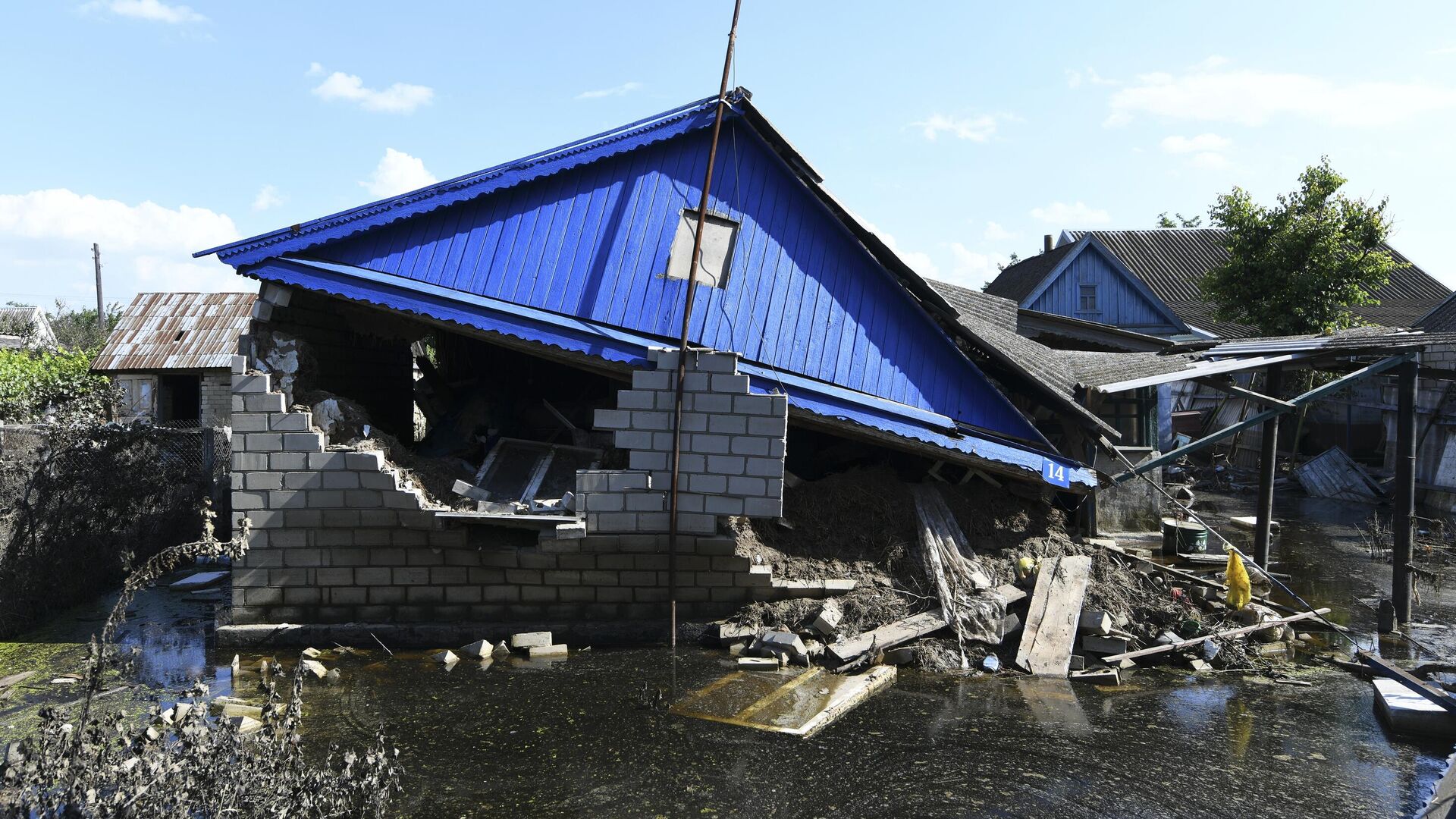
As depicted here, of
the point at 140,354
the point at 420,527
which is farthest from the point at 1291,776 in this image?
the point at 140,354

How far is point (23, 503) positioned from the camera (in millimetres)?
10312

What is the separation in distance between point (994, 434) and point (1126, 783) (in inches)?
189

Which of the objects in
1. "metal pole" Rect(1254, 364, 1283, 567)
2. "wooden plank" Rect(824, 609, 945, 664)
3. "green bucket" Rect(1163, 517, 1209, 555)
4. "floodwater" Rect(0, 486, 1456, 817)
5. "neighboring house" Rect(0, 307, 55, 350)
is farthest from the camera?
"neighboring house" Rect(0, 307, 55, 350)

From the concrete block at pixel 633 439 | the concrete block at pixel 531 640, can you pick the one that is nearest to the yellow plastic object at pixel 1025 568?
the concrete block at pixel 633 439

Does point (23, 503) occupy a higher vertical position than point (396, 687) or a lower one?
higher

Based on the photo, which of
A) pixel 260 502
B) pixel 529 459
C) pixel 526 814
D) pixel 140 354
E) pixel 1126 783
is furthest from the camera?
pixel 140 354

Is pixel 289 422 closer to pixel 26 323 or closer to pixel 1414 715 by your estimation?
pixel 1414 715

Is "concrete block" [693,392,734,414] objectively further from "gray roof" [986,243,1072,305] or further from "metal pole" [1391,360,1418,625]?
"gray roof" [986,243,1072,305]

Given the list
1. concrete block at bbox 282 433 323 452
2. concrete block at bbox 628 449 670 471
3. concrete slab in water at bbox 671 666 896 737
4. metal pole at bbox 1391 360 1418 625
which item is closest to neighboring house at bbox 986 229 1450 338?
metal pole at bbox 1391 360 1418 625

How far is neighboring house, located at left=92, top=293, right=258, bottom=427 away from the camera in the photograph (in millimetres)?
19891

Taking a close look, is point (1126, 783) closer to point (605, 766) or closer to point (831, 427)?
point (605, 766)

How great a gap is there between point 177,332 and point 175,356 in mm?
997

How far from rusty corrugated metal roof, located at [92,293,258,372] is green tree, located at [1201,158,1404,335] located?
23.9 metres

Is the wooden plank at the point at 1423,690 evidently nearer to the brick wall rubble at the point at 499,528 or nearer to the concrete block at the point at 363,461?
the brick wall rubble at the point at 499,528
